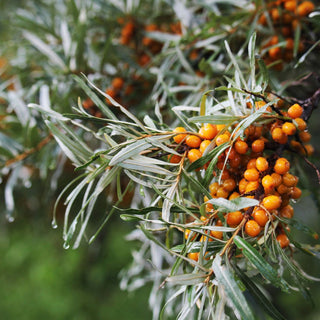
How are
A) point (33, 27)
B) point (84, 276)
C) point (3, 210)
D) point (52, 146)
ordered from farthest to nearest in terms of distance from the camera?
1. point (84, 276)
2. point (3, 210)
3. point (33, 27)
4. point (52, 146)

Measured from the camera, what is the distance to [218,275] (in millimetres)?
365

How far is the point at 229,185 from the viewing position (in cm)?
46

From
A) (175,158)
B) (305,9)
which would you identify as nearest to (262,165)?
(175,158)

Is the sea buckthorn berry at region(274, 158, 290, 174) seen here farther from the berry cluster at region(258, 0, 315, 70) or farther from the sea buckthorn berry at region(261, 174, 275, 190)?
the berry cluster at region(258, 0, 315, 70)

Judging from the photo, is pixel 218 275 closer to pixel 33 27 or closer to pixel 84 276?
pixel 33 27

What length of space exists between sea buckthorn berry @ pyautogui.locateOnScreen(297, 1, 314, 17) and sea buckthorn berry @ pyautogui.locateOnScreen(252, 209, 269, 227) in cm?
47

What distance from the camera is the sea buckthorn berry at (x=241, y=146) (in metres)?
0.44

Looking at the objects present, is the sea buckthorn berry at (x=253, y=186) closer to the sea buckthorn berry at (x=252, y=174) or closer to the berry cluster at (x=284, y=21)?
the sea buckthorn berry at (x=252, y=174)

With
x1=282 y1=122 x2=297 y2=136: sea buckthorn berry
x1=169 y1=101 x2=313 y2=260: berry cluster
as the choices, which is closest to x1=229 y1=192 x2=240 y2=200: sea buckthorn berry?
x1=169 y1=101 x2=313 y2=260: berry cluster

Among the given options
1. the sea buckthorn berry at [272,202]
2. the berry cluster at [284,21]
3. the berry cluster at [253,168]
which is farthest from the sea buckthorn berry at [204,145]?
the berry cluster at [284,21]

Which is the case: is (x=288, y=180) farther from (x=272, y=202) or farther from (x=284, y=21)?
(x=284, y=21)

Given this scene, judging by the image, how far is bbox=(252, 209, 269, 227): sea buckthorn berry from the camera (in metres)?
0.41

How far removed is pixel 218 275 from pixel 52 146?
0.55 m

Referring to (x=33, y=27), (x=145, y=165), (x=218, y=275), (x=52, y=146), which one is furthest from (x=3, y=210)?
(x=218, y=275)
